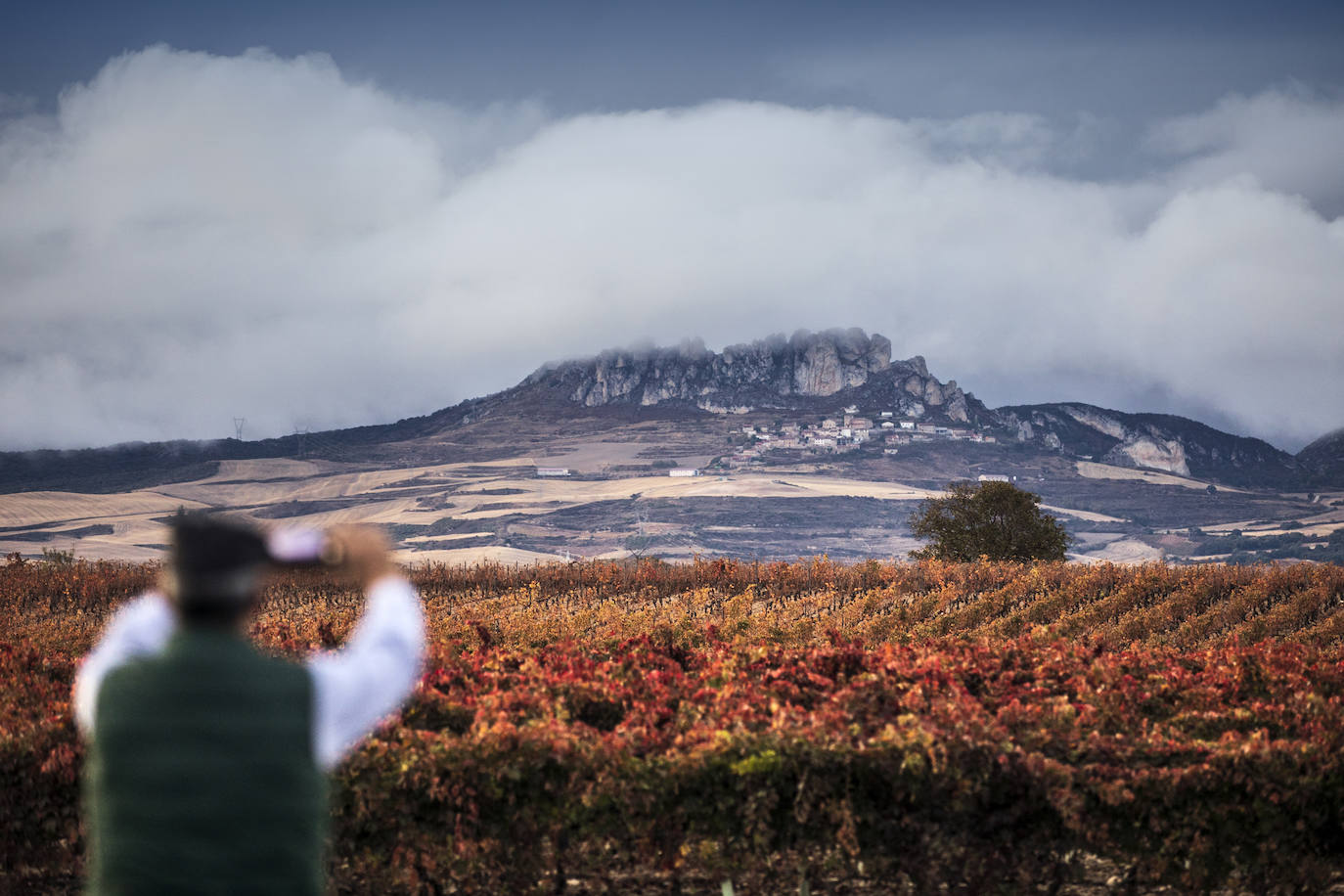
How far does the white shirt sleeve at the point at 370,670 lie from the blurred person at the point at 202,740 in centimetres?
12

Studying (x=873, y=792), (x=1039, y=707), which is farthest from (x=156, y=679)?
(x=1039, y=707)

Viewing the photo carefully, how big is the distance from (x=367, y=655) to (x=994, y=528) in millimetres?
28691

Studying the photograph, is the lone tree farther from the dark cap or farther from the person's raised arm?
the dark cap

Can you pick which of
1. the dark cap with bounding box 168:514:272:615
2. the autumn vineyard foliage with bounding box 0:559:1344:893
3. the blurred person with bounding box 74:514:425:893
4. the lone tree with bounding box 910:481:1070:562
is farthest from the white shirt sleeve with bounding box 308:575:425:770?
the lone tree with bounding box 910:481:1070:562

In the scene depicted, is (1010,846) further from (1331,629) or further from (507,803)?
(1331,629)

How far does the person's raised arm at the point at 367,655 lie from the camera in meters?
3.01

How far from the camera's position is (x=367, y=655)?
3.17m

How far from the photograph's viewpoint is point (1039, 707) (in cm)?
559

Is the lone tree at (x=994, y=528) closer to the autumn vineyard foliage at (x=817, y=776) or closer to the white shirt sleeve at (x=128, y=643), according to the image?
the autumn vineyard foliage at (x=817, y=776)

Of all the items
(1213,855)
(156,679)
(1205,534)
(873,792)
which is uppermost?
(156,679)

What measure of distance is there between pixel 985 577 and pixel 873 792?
16.0m

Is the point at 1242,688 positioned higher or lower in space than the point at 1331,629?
higher

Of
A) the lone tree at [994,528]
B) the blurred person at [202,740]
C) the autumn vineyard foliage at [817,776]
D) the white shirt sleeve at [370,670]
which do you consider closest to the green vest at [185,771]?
the blurred person at [202,740]

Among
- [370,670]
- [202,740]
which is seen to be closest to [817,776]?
[370,670]
